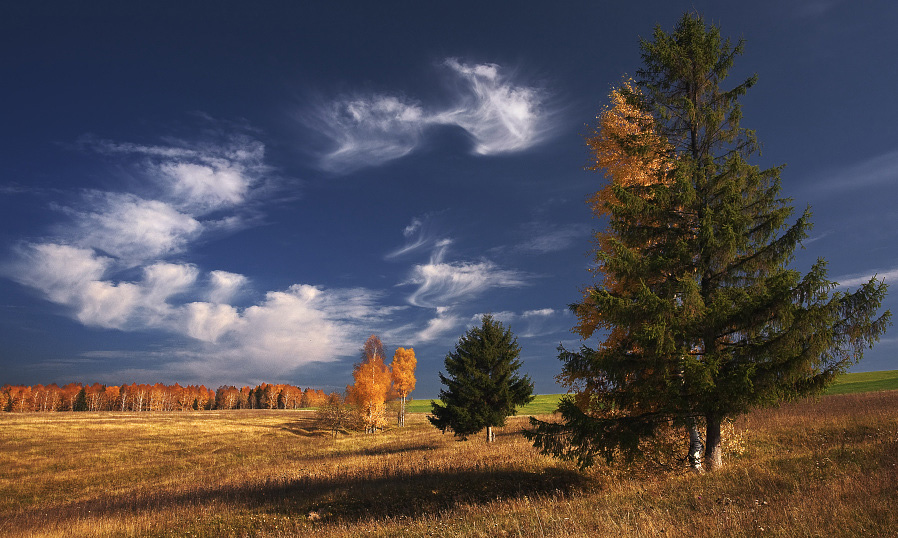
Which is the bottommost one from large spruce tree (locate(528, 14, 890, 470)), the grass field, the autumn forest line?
the autumn forest line

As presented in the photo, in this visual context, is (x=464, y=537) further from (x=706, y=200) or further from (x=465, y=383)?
(x=465, y=383)

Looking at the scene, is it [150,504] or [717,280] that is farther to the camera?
[150,504]

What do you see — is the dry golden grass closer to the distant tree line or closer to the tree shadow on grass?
the tree shadow on grass

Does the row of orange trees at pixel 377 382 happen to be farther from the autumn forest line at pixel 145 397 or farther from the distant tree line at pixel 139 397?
the distant tree line at pixel 139 397

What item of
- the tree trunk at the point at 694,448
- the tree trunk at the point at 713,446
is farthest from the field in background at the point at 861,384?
the tree trunk at the point at 713,446

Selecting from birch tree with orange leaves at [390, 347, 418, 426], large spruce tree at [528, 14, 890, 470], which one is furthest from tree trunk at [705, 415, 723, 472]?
birch tree with orange leaves at [390, 347, 418, 426]

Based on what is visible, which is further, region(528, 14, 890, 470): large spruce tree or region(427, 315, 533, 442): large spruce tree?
region(427, 315, 533, 442): large spruce tree

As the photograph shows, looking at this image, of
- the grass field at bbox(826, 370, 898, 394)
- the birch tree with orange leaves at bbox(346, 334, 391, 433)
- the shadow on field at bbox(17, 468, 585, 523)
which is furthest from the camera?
the birch tree with orange leaves at bbox(346, 334, 391, 433)

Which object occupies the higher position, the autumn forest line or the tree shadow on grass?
the tree shadow on grass

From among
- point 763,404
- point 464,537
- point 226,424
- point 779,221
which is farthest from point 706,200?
point 226,424

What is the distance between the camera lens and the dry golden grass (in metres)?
6.89

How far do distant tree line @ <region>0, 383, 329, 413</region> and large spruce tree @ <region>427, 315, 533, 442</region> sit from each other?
437 feet

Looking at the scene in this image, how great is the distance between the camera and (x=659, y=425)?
35.4 ft

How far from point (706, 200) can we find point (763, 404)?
5.21m
